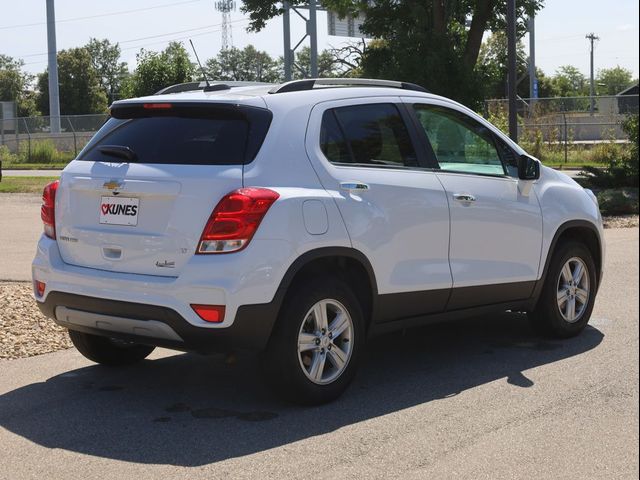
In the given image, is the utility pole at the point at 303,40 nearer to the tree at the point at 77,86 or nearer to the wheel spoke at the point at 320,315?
the wheel spoke at the point at 320,315

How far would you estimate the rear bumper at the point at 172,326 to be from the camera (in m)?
5.62

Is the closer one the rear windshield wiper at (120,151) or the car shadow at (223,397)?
the car shadow at (223,397)

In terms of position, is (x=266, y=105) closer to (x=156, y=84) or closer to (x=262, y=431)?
(x=262, y=431)

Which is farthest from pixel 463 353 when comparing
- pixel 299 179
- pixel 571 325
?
pixel 299 179

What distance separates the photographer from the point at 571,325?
310 inches

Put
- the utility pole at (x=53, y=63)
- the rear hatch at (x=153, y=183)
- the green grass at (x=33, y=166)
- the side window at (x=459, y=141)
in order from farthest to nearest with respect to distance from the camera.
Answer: the utility pole at (x=53, y=63)
the green grass at (x=33, y=166)
the side window at (x=459, y=141)
the rear hatch at (x=153, y=183)

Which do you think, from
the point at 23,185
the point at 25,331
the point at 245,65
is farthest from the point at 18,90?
the point at 25,331

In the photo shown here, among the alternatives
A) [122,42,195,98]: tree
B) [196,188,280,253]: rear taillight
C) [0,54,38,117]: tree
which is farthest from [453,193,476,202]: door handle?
[0,54,38,117]: tree

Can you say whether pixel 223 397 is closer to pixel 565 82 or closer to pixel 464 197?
pixel 464 197

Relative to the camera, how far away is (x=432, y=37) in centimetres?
2322

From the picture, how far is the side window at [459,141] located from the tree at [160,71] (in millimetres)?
37528

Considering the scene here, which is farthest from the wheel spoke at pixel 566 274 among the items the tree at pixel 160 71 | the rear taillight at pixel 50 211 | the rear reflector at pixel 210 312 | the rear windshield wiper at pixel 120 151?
the tree at pixel 160 71

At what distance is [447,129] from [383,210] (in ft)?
4.07

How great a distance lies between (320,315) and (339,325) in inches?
6.9
